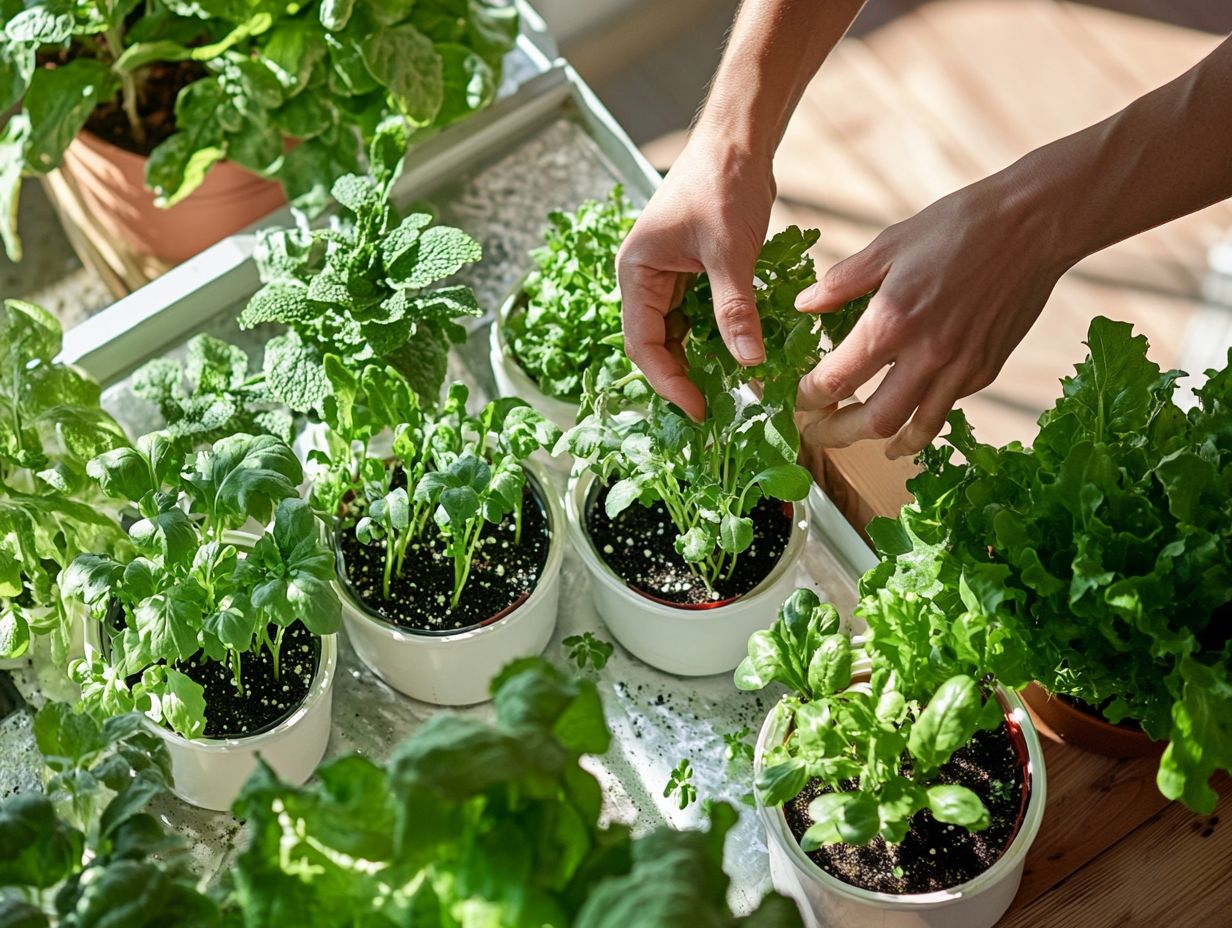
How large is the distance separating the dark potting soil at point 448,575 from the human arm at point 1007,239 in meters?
0.36

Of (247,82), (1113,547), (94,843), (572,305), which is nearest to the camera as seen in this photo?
(94,843)

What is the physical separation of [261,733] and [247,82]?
83 cm

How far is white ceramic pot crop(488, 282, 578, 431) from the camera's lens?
1.52m

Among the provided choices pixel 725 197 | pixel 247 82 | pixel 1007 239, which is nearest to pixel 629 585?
pixel 725 197

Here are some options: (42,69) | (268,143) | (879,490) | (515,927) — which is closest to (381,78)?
(268,143)

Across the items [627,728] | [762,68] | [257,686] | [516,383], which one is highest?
[762,68]

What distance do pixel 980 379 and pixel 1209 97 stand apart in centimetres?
30

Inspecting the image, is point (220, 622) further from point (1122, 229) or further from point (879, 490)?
point (1122, 229)

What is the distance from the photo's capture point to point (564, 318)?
149cm

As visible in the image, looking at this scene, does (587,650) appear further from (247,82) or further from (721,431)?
(247,82)

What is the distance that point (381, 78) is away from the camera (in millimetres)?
1653

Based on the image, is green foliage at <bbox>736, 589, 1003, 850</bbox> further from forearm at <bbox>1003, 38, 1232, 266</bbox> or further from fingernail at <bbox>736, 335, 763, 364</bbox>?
forearm at <bbox>1003, 38, 1232, 266</bbox>

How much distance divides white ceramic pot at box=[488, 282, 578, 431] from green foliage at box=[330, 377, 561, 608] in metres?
0.11

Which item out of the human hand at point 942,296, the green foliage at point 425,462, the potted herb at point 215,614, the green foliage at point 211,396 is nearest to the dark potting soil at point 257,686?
the potted herb at point 215,614
